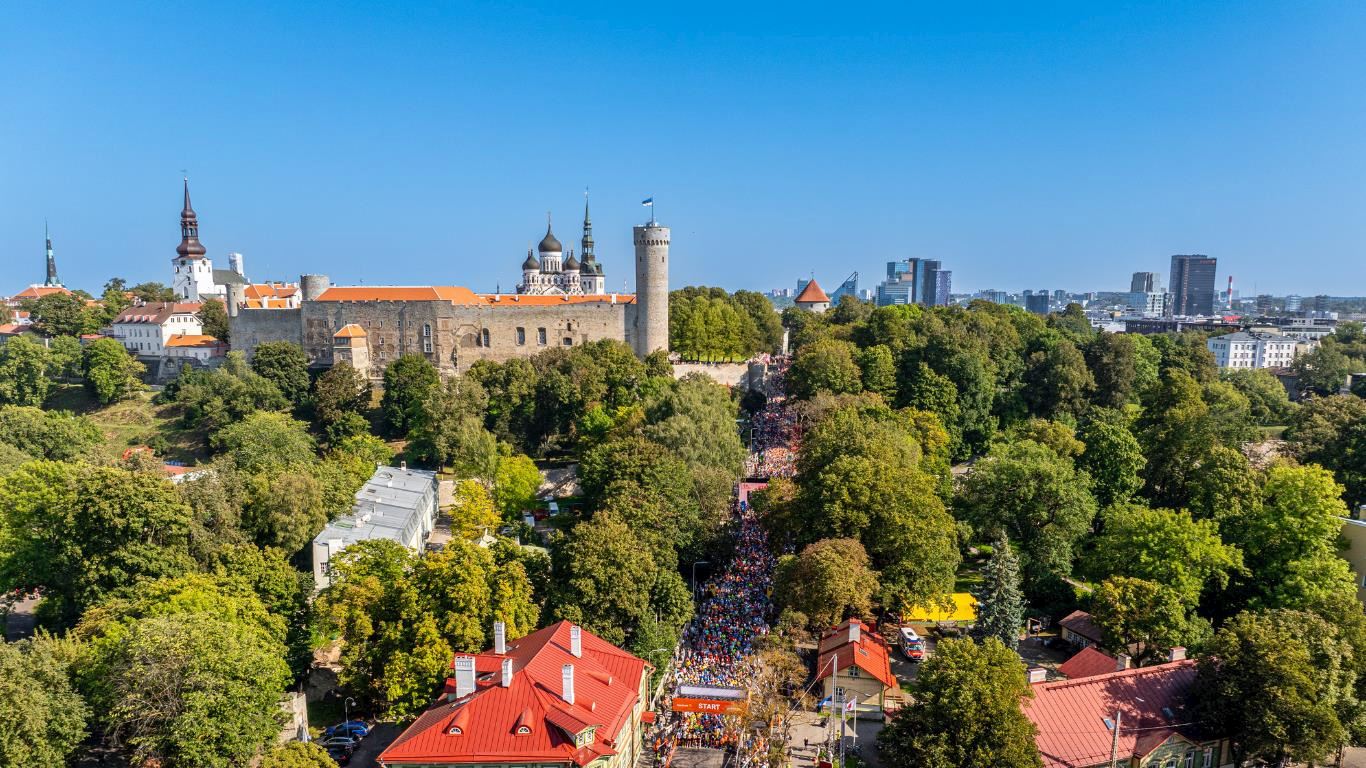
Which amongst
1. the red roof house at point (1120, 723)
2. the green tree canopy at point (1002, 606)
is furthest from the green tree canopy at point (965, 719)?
the green tree canopy at point (1002, 606)

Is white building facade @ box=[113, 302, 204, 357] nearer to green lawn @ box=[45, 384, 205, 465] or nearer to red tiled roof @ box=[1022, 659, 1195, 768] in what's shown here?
green lawn @ box=[45, 384, 205, 465]

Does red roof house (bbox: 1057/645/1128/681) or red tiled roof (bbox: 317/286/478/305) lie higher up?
red tiled roof (bbox: 317/286/478/305)

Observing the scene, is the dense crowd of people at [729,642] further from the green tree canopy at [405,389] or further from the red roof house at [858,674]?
the green tree canopy at [405,389]

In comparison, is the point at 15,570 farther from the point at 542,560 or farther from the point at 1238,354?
the point at 1238,354

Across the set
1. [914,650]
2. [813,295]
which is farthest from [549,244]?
[914,650]

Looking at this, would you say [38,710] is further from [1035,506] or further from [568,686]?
[1035,506]

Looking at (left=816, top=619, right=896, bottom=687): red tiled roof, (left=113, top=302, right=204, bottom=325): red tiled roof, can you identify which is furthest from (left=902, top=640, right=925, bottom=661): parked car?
(left=113, top=302, right=204, bottom=325): red tiled roof

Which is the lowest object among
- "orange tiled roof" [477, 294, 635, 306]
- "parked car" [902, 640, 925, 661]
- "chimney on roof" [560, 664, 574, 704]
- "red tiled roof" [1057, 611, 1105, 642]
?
"parked car" [902, 640, 925, 661]
